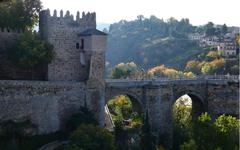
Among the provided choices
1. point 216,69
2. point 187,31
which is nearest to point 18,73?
point 216,69

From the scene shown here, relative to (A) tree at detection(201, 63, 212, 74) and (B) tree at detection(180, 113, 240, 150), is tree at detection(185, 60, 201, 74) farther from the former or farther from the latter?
(B) tree at detection(180, 113, 240, 150)

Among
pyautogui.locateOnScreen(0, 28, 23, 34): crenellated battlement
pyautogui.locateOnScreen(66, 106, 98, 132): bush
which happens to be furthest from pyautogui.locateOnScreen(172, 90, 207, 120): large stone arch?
pyautogui.locateOnScreen(0, 28, 23, 34): crenellated battlement

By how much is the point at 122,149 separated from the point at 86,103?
15.0 ft

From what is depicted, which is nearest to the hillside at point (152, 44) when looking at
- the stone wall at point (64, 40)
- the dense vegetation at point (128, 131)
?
the dense vegetation at point (128, 131)

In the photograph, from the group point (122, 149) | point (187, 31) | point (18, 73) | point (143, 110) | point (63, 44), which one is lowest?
point (122, 149)

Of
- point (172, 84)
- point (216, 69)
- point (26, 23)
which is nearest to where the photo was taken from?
point (26, 23)

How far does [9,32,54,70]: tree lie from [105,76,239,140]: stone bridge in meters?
6.83

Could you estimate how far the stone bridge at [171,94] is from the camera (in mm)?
41094

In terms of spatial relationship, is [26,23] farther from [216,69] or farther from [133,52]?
[133,52]

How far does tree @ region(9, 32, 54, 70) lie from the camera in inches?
1321

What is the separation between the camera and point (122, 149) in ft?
117

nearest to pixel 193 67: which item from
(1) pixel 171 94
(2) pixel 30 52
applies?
(1) pixel 171 94

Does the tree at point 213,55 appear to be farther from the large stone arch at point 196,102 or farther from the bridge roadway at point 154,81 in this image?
the large stone arch at point 196,102

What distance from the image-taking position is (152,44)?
133 metres
